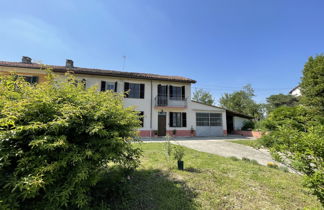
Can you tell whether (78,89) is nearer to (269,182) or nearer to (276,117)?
(269,182)

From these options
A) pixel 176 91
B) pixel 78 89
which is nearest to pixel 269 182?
pixel 78 89

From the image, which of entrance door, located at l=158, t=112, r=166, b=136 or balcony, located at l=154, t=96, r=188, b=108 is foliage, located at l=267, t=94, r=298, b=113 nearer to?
balcony, located at l=154, t=96, r=188, b=108

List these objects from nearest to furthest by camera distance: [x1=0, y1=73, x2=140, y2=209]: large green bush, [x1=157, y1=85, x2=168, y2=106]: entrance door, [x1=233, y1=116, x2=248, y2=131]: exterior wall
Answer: [x1=0, y1=73, x2=140, y2=209]: large green bush, [x1=157, y1=85, x2=168, y2=106]: entrance door, [x1=233, y1=116, x2=248, y2=131]: exterior wall

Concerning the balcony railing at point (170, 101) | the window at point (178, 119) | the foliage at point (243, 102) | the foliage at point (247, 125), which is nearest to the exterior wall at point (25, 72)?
the balcony railing at point (170, 101)

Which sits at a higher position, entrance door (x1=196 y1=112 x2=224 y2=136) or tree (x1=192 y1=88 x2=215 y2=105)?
tree (x1=192 y1=88 x2=215 y2=105)

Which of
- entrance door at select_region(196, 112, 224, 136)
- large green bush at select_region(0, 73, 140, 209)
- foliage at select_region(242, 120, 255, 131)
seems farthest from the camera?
foliage at select_region(242, 120, 255, 131)

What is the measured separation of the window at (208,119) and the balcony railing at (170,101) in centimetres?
215

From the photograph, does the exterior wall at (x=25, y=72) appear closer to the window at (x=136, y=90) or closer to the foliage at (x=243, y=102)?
the window at (x=136, y=90)

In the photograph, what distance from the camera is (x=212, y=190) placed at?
2.70 m

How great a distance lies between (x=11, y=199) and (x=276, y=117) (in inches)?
295

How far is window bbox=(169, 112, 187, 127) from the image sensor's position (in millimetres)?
12588

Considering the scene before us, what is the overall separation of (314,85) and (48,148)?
688 inches

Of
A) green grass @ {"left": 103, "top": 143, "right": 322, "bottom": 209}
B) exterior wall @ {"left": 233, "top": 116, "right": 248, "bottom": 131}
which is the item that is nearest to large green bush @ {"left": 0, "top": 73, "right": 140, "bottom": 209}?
green grass @ {"left": 103, "top": 143, "right": 322, "bottom": 209}

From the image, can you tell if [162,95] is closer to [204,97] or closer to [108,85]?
[108,85]
